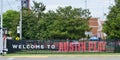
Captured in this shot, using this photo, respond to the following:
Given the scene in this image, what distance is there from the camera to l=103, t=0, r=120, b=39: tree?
45.8 meters

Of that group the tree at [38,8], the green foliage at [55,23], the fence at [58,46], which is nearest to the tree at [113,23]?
the fence at [58,46]

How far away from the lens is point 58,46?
41094 millimetres

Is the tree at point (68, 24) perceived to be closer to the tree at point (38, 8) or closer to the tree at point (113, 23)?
the tree at point (38, 8)

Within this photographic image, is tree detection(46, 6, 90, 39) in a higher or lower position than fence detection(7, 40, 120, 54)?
higher

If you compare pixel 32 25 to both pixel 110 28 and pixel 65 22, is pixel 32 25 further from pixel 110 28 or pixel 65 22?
pixel 110 28

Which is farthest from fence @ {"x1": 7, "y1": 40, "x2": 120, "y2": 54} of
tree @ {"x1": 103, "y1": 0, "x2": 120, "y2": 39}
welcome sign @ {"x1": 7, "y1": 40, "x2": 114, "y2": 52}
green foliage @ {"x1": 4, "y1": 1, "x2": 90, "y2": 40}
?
green foliage @ {"x1": 4, "y1": 1, "x2": 90, "y2": 40}

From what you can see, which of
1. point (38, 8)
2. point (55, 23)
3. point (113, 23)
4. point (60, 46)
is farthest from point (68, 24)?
point (60, 46)

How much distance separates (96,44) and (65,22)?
20.0m

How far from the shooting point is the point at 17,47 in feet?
133

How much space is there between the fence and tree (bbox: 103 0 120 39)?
4.67m

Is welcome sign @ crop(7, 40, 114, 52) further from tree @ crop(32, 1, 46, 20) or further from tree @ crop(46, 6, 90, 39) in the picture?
tree @ crop(32, 1, 46, 20)

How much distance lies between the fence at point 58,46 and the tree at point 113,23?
15.3ft

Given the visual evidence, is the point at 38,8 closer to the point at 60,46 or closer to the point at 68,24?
the point at 68,24

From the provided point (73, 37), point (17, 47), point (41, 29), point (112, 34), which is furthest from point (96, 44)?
point (41, 29)
